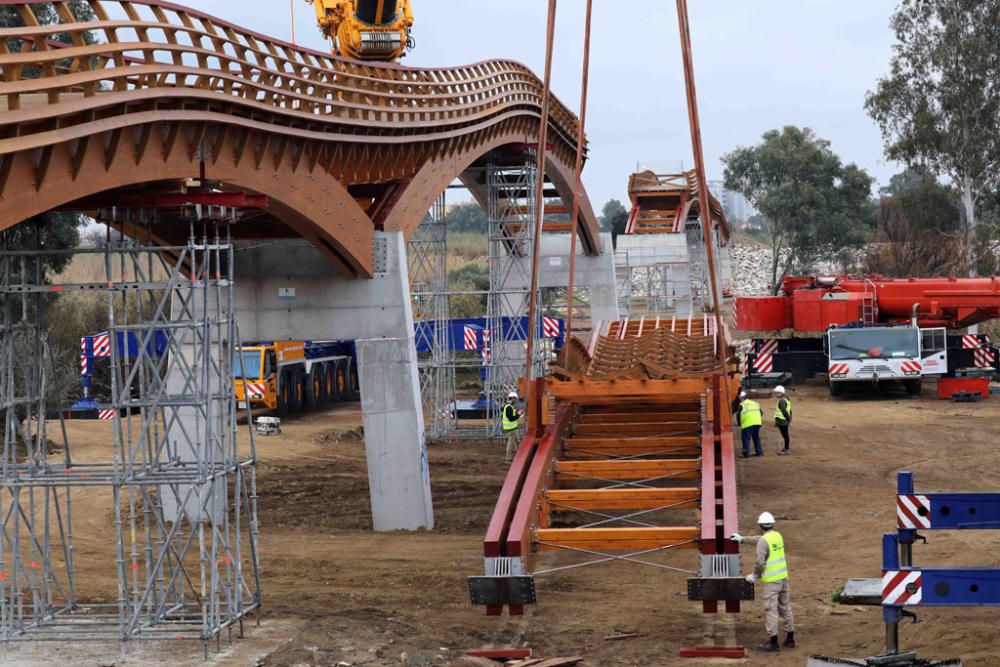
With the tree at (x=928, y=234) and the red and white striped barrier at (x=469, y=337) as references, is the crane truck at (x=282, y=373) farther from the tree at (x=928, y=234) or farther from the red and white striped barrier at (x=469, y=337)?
the tree at (x=928, y=234)

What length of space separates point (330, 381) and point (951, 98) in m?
28.0

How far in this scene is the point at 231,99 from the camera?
18.5 metres

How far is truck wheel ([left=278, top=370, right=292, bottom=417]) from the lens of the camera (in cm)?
4134

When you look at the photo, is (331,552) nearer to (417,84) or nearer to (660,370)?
(660,370)

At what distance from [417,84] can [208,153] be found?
813 cm

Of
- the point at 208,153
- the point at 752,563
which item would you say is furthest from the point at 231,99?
the point at 752,563

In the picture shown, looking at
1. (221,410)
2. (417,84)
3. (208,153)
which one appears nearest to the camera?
(221,410)

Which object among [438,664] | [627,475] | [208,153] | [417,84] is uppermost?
[417,84]

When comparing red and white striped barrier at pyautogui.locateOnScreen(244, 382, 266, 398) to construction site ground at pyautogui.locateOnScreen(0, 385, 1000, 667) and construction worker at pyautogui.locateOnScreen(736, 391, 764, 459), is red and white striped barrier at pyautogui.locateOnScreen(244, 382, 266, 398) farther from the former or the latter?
construction worker at pyautogui.locateOnScreen(736, 391, 764, 459)

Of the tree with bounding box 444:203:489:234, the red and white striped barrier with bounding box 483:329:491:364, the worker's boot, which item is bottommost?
the worker's boot

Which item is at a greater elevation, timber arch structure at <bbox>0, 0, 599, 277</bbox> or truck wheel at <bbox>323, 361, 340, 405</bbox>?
timber arch structure at <bbox>0, 0, 599, 277</bbox>

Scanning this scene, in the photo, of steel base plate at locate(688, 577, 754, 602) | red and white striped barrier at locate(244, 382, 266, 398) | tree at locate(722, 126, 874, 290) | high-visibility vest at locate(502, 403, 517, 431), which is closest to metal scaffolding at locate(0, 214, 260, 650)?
steel base plate at locate(688, 577, 754, 602)

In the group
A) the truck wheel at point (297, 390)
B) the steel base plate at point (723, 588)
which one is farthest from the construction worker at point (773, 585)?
the truck wheel at point (297, 390)

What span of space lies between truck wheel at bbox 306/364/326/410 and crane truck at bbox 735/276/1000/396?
12.8 metres
